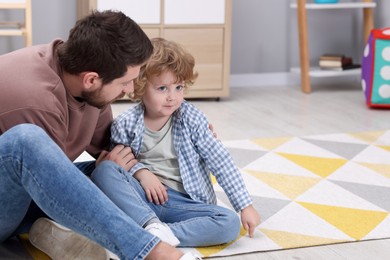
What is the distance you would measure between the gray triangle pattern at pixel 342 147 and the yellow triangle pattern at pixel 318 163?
9 centimetres

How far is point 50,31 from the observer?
3.87m

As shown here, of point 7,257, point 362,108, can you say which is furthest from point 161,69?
point 362,108

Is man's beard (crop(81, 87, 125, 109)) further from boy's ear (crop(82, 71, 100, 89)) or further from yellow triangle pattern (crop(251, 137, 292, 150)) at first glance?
yellow triangle pattern (crop(251, 137, 292, 150))

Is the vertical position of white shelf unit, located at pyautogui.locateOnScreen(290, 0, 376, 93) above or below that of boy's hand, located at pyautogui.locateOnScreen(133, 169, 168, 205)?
above

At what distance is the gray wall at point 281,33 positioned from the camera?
13.9ft

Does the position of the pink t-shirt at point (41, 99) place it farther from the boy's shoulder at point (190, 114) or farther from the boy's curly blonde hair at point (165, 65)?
the boy's shoulder at point (190, 114)

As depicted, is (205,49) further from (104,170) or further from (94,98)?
(94,98)

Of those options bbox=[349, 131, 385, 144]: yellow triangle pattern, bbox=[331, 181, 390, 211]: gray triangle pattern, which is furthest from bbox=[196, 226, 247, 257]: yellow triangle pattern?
bbox=[349, 131, 385, 144]: yellow triangle pattern

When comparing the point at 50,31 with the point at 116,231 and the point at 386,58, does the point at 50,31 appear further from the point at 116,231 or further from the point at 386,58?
the point at 116,231

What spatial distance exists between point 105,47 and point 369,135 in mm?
1823

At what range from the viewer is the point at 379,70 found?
11.8 ft

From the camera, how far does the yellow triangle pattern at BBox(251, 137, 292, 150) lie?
2.84m

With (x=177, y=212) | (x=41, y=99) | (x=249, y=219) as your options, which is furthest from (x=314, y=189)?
(x=41, y=99)

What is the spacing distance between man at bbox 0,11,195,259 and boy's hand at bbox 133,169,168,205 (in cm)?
18
